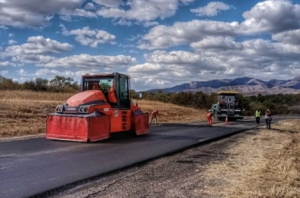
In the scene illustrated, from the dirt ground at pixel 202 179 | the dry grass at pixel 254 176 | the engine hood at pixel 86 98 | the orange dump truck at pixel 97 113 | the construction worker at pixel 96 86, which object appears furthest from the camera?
the construction worker at pixel 96 86

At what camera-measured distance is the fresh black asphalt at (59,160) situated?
642cm

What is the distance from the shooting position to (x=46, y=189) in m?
6.12

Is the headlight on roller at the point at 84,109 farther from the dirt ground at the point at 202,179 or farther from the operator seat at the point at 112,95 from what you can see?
the dirt ground at the point at 202,179

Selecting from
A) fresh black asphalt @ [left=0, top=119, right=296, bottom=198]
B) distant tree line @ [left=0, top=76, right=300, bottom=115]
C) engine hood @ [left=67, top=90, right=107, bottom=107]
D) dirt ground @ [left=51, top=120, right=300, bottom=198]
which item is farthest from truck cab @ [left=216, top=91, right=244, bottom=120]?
dirt ground @ [left=51, top=120, right=300, bottom=198]

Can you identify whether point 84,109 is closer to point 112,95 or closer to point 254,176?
point 112,95

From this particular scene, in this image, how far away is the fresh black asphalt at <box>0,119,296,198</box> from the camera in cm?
642

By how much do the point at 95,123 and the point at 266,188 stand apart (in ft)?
Answer: 23.5

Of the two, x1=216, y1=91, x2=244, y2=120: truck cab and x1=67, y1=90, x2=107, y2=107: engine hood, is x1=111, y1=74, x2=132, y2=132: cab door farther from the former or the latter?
x1=216, y1=91, x2=244, y2=120: truck cab

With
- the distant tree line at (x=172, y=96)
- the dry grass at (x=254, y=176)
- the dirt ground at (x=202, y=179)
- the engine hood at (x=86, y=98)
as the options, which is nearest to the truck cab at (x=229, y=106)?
the distant tree line at (x=172, y=96)

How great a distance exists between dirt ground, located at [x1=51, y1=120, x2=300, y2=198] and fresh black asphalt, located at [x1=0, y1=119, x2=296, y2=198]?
51cm

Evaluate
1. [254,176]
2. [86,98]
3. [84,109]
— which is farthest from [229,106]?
[254,176]

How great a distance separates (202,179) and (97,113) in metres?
6.35

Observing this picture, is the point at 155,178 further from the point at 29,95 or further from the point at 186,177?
the point at 29,95

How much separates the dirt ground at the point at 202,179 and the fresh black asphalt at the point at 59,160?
1.68 feet
